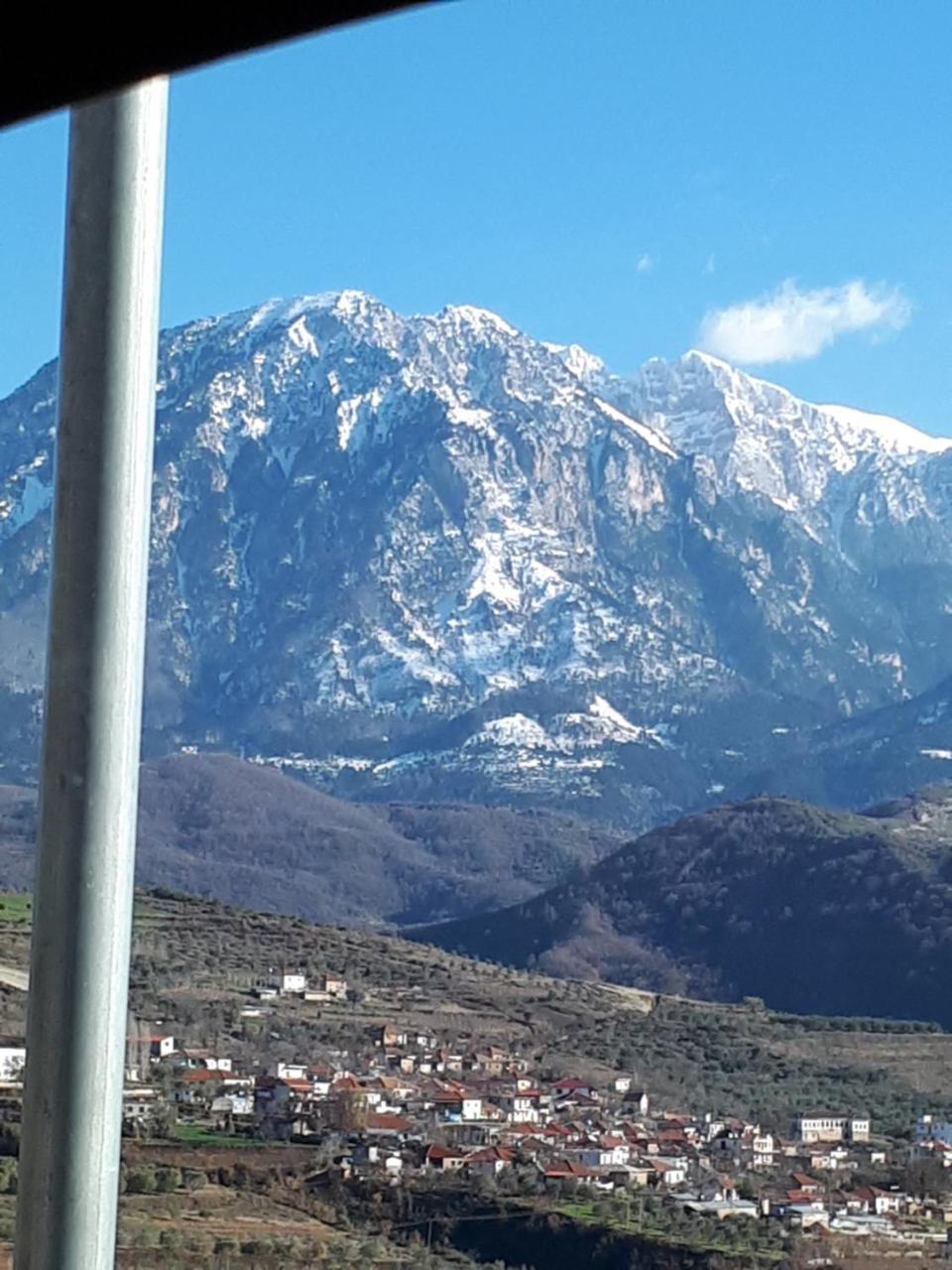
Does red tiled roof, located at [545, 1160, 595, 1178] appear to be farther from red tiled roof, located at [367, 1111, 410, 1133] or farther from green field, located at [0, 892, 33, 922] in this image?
green field, located at [0, 892, 33, 922]

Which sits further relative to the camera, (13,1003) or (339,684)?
(339,684)

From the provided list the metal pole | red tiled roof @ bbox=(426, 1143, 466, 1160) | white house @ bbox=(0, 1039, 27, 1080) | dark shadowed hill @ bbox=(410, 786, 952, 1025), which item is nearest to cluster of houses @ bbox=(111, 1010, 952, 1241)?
red tiled roof @ bbox=(426, 1143, 466, 1160)

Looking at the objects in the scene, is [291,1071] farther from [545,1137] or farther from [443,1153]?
[443,1153]

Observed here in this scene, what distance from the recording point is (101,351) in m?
3.25

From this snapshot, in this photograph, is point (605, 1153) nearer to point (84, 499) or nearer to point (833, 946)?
point (84, 499)

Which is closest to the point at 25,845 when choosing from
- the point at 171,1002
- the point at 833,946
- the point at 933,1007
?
the point at 833,946

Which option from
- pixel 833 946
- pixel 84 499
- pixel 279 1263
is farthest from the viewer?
pixel 833 946

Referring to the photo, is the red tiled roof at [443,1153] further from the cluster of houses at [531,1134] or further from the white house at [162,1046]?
the white house at [162,1046]

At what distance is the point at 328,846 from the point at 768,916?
59259 millimetres

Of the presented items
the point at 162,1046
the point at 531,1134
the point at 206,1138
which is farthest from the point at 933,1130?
the point at 162,1046

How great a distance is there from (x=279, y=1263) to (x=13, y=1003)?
11.1 meters

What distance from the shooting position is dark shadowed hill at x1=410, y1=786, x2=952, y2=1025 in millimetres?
59656

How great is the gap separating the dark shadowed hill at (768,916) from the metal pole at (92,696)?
5058 centimetres

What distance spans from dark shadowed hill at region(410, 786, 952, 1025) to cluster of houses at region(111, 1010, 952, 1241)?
2479 cm
